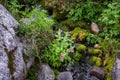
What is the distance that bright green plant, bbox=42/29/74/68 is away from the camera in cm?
625

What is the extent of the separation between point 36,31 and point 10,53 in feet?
3.80

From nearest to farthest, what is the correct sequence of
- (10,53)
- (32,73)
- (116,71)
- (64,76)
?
1. (10,53)
2. (116,71)
3. (32,73)
4. (64,76)

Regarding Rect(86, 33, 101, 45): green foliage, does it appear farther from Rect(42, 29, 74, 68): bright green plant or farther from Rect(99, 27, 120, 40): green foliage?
Rect(42, 29, 74, 68): bright green plant

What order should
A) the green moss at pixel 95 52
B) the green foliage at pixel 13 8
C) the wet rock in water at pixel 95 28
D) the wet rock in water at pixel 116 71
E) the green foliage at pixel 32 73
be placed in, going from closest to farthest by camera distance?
the wet rock in water at pixel 116 71, the green foliage at pixel 32 73, the green foliage at pixel 13 8, the green moss at pixel 95 52, the wet rock in water at pixel 95 28

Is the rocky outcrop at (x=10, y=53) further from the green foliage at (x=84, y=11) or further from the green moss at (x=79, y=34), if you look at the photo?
the green foliage at (x=84, y=11)

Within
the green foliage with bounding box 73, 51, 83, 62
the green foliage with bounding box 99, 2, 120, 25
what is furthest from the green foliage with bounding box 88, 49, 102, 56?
the green foliage with bounding box 99, 2, 120, 25

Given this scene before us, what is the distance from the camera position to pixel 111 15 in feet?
24.0

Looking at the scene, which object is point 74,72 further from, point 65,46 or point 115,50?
point 115,50

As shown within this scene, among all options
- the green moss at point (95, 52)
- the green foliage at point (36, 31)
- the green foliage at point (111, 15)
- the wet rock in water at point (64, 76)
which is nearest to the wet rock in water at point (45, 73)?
the wet rock in water at point (64, 76)

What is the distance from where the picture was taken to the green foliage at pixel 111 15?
7189 mm

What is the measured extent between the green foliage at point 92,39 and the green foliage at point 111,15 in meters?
0.52

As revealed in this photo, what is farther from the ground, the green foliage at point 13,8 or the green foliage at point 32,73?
the green foliage at point 13,8

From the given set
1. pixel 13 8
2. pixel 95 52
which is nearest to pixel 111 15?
pixel 95 52

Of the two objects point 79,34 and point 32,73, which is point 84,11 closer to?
point 79,34
